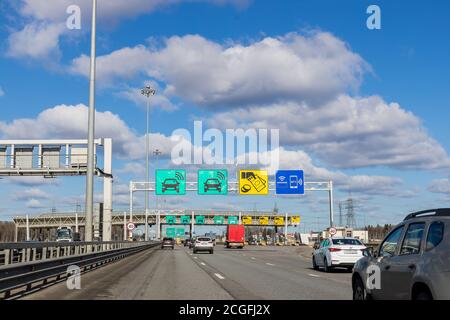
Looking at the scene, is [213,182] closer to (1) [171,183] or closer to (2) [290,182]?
(1) [171,183]

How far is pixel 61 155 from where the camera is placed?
1640 inches

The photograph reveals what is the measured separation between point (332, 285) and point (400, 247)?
8458 mm

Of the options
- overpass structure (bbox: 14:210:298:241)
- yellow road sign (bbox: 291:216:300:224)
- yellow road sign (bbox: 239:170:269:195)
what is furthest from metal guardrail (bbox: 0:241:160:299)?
yellow road sign (bbox: 291:216:300:224)

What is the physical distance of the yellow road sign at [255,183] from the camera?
2069 inches

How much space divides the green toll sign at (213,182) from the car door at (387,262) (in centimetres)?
4405

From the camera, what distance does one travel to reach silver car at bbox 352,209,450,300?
7082 millimetres

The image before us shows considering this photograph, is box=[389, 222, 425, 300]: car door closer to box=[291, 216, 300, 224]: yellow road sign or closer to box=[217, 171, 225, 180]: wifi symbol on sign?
box=[217, 171, 225, 180]: wifi symbol on sign

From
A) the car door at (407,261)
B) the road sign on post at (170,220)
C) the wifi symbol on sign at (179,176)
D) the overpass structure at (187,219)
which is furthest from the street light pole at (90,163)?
the road sign on post at (170,220)

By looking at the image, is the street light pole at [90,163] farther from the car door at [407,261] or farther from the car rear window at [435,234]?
the car rear window at [435,234]

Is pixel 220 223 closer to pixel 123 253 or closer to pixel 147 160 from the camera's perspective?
pixel 147 160

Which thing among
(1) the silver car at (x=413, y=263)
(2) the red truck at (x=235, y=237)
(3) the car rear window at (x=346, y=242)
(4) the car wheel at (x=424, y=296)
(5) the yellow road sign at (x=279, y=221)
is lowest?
(2) the red truck at (x=235, y=237)

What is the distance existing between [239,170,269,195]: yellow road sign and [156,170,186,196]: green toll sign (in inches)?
221
